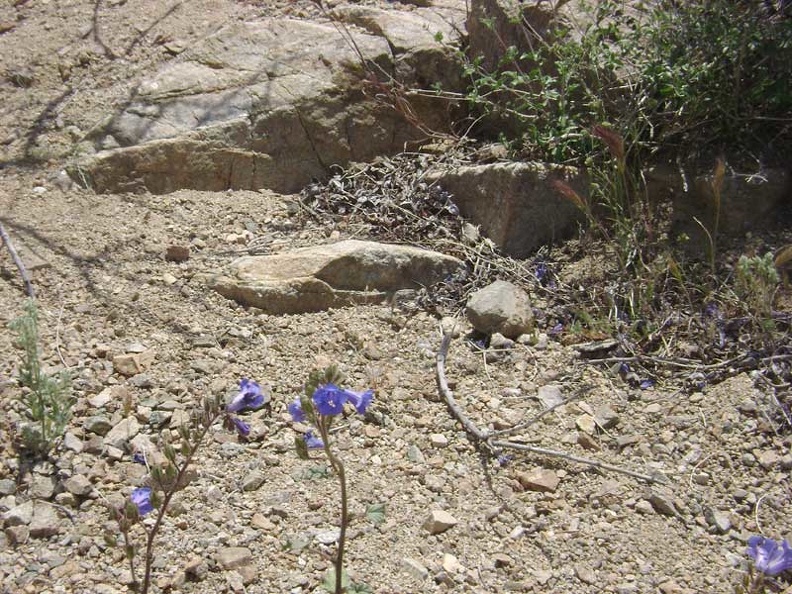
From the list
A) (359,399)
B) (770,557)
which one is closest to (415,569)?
(359,399)

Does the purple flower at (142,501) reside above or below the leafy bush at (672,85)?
below

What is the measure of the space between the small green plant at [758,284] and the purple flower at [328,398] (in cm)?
143

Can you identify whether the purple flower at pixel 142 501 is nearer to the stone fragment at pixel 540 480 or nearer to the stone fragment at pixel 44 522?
the stone fragment at pixel 44 522

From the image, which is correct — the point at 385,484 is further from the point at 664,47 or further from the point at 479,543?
the point at 664,47

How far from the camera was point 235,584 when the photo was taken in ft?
7.32

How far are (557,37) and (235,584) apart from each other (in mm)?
2624

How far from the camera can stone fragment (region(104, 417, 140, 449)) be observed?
8.57ft

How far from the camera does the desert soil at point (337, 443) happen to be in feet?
7.59

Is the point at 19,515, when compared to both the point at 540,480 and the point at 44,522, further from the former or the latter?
the point at 540,480

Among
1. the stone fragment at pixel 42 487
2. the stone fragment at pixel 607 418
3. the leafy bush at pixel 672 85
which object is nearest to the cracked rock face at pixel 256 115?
the leafy bush at pixel 672 85

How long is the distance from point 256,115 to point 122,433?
6.07ft

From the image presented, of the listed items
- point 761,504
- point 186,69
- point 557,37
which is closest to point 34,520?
point 761,504

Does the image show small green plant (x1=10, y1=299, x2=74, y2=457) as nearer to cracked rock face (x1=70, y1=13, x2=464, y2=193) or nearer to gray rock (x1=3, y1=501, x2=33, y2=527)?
gray rock (x1=3, y1=501, x2=33, y2=527)

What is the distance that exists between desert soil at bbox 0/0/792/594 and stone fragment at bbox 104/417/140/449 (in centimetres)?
3
